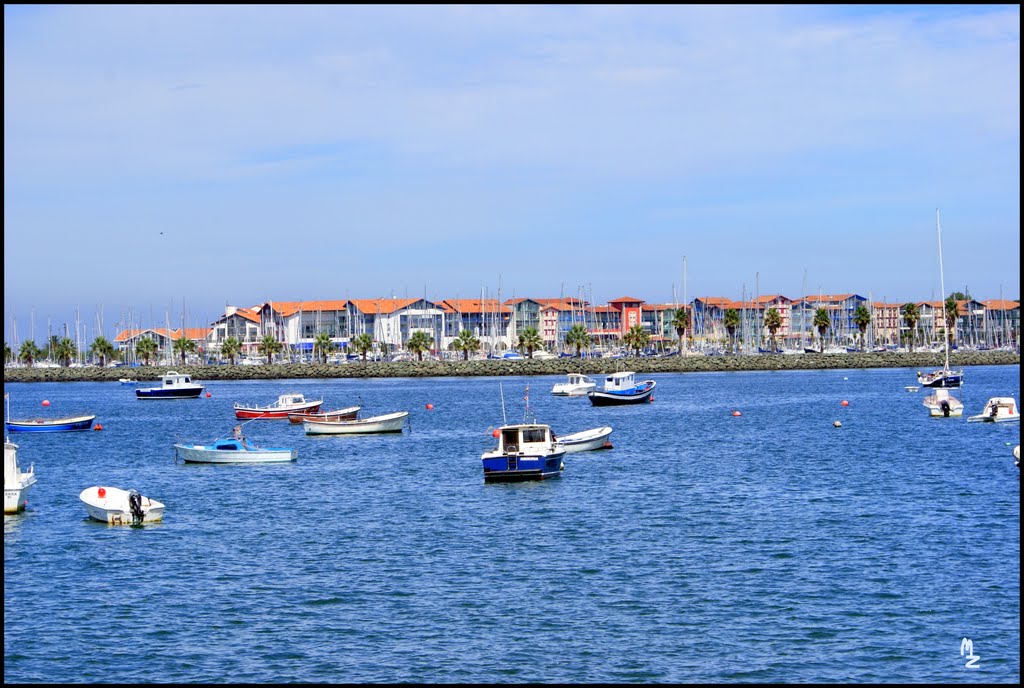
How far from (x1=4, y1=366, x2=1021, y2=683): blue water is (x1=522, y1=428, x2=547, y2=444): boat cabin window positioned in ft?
8.62

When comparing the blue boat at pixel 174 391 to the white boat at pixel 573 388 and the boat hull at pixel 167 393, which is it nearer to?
the boat hull at pixel 167 393

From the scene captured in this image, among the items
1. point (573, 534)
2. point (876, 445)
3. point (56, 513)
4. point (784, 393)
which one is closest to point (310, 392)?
point (784, 393)

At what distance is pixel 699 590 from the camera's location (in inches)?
1394

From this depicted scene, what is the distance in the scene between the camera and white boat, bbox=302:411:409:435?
90438 mm

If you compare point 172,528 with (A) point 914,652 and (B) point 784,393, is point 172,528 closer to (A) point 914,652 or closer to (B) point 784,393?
(A) point 914,652

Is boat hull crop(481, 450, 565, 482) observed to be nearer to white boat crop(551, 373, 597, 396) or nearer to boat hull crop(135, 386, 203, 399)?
white boat crop(551, 373, 597, 396)

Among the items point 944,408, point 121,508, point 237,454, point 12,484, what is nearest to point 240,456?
point 237,454

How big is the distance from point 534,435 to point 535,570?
21959 millimetres

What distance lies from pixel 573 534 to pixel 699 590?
1049 centimetres

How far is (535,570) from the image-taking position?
38844mm

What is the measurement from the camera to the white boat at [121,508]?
47656 mm

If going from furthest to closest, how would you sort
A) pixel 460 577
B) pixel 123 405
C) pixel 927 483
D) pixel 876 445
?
1. pixel 123 405
2. pixel 876 445
3. pixel 927 483
4. pixel 460 577

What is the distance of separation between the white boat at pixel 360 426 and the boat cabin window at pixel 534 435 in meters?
30.7

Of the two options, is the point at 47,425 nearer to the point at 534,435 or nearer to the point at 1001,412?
the point at 534,435
